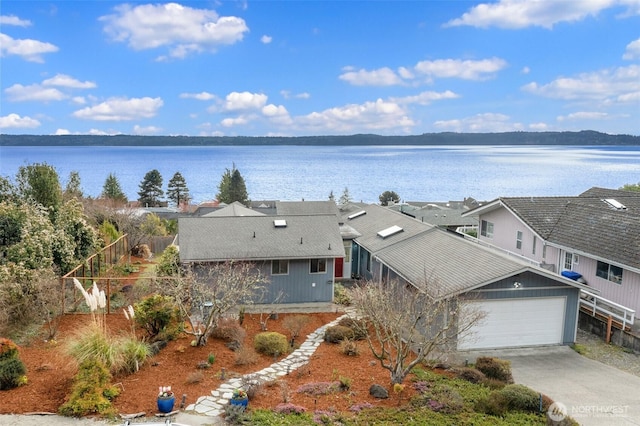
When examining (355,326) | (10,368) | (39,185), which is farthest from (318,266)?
(39,185)

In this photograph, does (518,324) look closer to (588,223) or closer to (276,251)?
(588,223)

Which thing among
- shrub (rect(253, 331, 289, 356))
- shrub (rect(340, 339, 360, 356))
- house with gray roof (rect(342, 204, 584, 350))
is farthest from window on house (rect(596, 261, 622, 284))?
shrub (rect(253, 331, 289, 356))

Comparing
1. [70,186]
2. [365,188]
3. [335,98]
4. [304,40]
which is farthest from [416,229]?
[335,98]

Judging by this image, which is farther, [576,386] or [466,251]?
[466,251]

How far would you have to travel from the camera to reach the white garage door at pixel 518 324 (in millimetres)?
15703

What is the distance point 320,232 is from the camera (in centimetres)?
2145

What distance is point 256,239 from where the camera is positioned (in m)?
20.4

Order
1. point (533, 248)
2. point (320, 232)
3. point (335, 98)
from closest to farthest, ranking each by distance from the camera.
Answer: point (320, 232) → point (533, 248) → point (335, 98)

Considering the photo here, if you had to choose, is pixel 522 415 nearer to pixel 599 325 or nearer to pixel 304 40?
pixel 599 325

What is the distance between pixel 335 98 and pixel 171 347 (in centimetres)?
14463

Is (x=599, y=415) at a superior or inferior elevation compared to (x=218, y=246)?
inferior

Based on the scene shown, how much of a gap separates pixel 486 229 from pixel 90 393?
985 inches

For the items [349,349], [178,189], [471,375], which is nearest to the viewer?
[471,375]

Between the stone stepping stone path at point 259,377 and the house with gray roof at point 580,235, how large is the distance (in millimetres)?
12544
